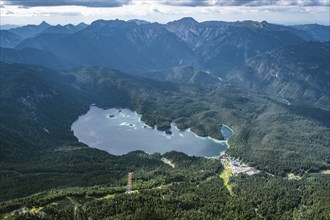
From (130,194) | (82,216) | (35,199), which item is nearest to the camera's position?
(82,216)

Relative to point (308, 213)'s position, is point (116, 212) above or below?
above

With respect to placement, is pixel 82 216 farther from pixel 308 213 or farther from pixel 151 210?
pixel 308 213

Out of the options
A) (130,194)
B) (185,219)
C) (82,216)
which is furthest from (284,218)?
(82,216)

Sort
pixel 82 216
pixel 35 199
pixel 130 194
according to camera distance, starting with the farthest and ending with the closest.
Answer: pixel 130 194 → pixel 35 199 → pixel 82 216

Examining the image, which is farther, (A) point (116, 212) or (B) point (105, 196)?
(B) point (105, 196)

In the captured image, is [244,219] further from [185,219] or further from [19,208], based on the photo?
[19,208]

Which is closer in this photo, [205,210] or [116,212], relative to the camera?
[116,212]

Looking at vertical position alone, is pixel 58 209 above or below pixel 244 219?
above

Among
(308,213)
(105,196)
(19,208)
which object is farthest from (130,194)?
(308,213)
